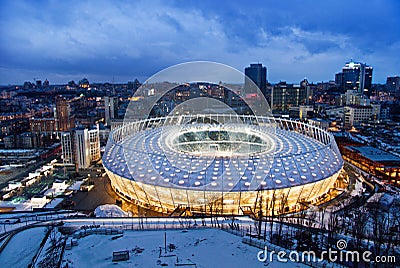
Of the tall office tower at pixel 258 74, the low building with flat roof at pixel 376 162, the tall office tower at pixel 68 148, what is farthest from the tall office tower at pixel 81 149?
the tall office tower at pixel 258 74

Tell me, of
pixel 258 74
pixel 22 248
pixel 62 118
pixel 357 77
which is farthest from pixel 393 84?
pixel 22 248

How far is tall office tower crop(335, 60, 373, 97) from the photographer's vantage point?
101m

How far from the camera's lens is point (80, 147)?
1102 inches

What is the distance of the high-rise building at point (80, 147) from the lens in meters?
28.1

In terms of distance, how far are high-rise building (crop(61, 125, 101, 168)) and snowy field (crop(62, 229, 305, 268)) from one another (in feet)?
66.5

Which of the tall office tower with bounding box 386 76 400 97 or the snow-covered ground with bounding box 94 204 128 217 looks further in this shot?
the tall office tower with bounding box 386 76 400 97

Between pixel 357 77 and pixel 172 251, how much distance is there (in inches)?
4709

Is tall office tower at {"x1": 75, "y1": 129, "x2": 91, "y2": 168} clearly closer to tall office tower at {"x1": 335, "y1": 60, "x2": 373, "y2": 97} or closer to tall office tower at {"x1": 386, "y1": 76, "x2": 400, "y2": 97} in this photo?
tall office tower at {"x1": 335, "y1": 60, "x2": 373, "y2": 97}

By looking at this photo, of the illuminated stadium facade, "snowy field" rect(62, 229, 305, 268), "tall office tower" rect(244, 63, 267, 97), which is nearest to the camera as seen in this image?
"snowy field" rect(62, 229, 305, 268)

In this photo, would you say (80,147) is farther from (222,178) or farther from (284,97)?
(284,97)

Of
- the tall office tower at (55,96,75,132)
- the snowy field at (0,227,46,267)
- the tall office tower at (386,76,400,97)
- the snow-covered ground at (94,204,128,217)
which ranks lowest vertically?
the snow-covered ground at (94,204,128,217)

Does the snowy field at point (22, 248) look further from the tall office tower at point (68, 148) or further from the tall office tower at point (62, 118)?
the tall office tower at point (62, 118)

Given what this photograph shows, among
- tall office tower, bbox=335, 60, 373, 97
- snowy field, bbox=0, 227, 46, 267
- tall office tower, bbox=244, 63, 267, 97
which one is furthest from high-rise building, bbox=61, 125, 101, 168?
tall office tower, bbox=335, 60, 373, 97

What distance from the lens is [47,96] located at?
10412 centimetres
